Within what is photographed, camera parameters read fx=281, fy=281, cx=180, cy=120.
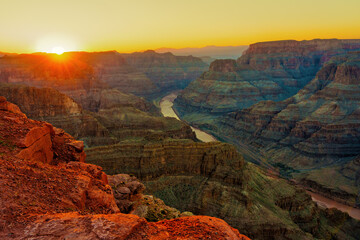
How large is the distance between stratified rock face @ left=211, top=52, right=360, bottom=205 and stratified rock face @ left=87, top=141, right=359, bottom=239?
2444cm

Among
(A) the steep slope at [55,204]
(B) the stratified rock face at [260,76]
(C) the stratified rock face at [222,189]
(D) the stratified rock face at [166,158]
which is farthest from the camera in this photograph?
(B) the stratified rock face at [260,76]

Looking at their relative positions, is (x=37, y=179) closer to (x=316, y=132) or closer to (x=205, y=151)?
(x=205, y=151)

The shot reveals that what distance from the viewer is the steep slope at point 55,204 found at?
32.9 feet

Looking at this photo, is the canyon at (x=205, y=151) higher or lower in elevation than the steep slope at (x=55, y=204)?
lower

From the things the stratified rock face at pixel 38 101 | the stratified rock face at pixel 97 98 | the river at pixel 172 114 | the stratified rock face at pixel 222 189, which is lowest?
the river at pixel 172 114

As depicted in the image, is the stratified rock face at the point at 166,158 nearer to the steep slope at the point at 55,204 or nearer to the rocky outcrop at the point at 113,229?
the steep slope at the point at 55,204

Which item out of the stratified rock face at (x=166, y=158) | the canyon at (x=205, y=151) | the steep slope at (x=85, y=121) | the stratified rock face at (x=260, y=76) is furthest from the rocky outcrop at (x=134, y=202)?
the stratified rock face at (x=260, y=76)

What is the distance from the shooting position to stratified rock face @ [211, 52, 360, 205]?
2765 inches

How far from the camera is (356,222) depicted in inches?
1751

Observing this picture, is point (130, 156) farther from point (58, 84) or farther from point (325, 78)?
point (325, 78)

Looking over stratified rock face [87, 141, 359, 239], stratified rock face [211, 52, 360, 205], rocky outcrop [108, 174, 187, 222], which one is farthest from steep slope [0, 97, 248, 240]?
stratified rock face [211, 52, 360, 205]

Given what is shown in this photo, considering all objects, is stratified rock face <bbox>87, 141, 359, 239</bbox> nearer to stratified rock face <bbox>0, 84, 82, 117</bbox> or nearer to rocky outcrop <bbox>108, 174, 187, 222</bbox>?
rocky outcrop <bbox>108, 174, 187, 222</bbox>

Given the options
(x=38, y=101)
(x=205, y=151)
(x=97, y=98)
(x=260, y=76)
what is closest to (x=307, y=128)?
(x=205, y=151)

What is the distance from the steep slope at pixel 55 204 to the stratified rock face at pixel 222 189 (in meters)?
24.9
